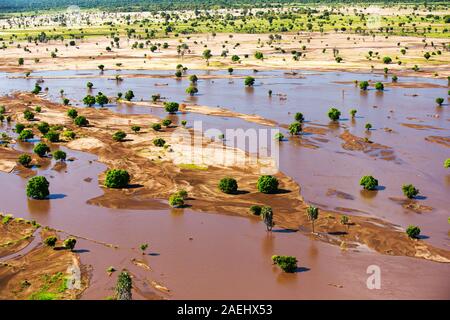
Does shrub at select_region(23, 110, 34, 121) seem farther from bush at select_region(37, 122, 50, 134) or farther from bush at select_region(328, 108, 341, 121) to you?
bush at select_region(328, 108, 341, 121)

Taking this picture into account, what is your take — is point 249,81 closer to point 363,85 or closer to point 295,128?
point 363,85

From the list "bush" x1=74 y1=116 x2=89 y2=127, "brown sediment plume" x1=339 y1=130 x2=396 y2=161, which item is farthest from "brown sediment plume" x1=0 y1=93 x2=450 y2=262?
"bush" x1=74 y1=116 x2=89 y2=127

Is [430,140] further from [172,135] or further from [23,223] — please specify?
[23,223]

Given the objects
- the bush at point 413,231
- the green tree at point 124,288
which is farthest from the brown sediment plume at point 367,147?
the green tree at point 124,288

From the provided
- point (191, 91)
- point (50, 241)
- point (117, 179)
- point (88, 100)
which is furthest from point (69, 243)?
point (191, 91)
